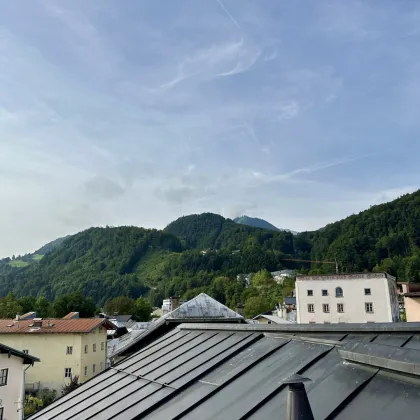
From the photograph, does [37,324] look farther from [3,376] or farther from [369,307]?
[369,307]

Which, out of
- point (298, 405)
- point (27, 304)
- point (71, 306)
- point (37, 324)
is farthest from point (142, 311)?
point (298, 405)

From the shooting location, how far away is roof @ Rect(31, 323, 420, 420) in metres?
3.08

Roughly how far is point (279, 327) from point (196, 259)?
18778 cm

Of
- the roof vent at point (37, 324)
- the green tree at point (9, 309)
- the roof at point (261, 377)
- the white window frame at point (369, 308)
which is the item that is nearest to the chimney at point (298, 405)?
the roof at point (261, 377)

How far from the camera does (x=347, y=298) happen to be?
45719 millimetres

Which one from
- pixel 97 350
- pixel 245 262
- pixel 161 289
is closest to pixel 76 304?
pixel 97 350

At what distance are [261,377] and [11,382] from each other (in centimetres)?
2530

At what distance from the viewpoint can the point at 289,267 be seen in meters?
182

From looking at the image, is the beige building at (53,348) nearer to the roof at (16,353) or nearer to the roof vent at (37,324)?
the roof vent at (37,324)

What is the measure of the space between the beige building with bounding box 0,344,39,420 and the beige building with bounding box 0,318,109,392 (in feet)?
38.4

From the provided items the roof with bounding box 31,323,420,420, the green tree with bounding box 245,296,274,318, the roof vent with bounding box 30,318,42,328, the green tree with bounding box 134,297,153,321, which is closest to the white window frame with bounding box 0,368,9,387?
the roof vent with bounding box 30,318,42,328

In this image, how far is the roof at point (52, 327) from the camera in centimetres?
3628

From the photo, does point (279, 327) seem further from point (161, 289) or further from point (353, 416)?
point (161, 289)

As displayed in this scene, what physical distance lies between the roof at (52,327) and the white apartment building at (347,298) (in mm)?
26041
